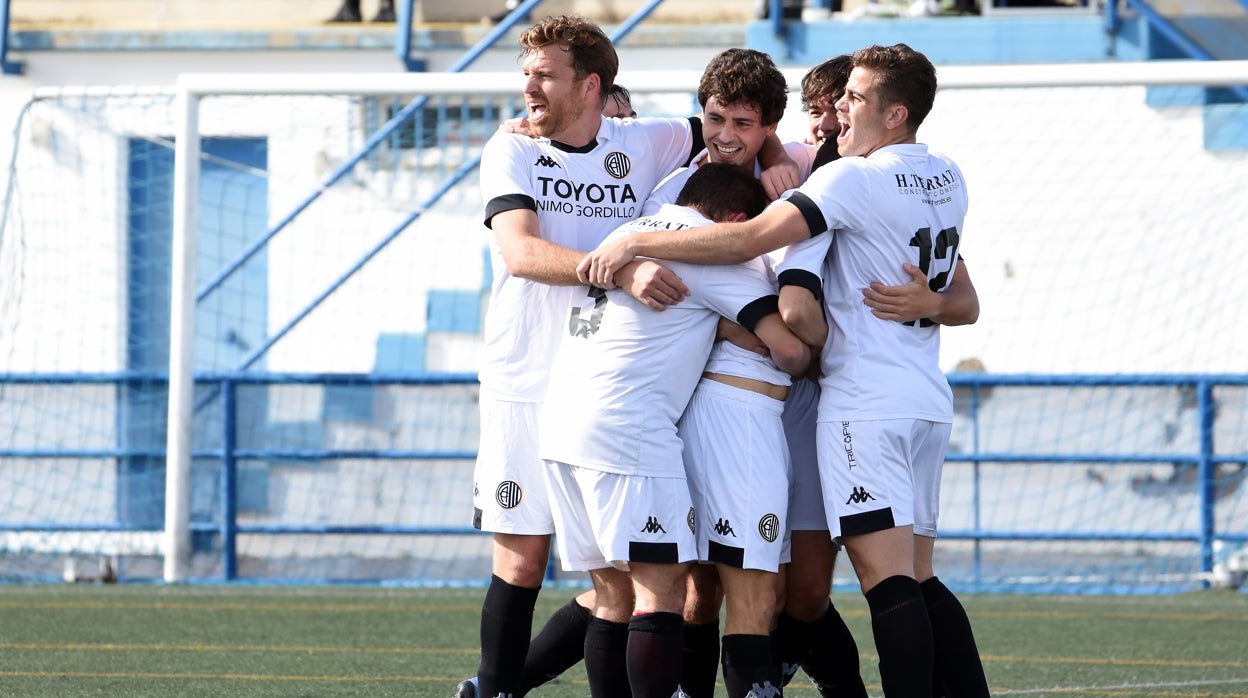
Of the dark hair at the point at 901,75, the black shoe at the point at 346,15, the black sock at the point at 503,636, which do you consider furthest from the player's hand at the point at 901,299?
the black shoe at the point at 346,15

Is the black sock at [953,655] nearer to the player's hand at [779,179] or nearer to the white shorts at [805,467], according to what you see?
the white shorts at [805,467]

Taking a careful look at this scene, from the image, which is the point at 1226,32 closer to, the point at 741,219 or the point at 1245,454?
the point at 1245,454

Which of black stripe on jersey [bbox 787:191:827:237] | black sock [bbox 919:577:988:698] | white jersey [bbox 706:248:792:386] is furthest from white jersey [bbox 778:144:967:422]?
black sock [bbox 919:577:988:698]

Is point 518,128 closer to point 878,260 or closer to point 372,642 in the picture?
point 878,260

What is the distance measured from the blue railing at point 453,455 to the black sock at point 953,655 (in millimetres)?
4343

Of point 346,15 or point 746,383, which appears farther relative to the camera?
point 346,15

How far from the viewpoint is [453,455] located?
896cm

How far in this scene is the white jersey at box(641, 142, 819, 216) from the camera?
4.06m

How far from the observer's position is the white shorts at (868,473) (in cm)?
366

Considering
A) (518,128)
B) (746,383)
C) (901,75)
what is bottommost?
(746,383)

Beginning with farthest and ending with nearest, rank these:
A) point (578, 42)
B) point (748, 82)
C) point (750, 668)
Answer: point (578, 42) → point (748, 82) → point (750, 668)

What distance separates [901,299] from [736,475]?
56 centimetres

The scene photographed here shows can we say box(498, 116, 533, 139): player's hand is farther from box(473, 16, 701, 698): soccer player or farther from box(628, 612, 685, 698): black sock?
box(628, 612, 685, 698): black sock

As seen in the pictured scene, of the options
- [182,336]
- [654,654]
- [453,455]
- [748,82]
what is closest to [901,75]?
[748,82]
